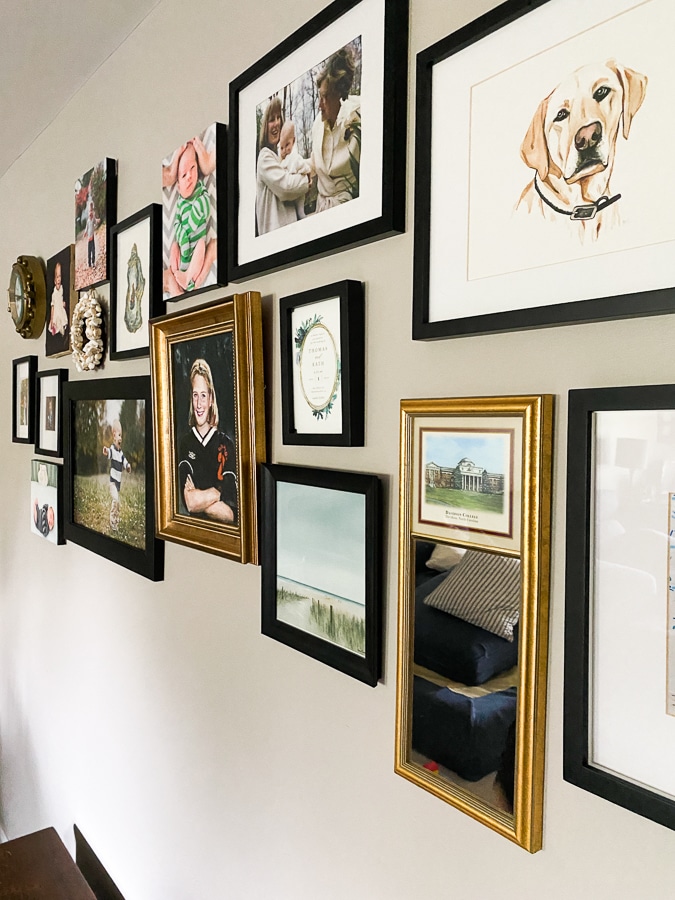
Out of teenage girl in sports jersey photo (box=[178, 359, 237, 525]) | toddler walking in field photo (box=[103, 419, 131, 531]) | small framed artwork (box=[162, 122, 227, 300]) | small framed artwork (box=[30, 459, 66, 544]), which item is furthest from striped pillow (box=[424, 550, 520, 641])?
small framed artwork (box=[30, 459, 66, 544])

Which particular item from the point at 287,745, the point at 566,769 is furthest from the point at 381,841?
the point at 566,769

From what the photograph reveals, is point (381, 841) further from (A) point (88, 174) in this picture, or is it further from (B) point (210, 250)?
(A) point (88, 174)

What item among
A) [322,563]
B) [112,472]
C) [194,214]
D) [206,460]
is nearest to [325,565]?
[322,563]

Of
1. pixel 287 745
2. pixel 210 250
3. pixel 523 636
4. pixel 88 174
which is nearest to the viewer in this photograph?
pixel 523 636

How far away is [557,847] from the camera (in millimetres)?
627

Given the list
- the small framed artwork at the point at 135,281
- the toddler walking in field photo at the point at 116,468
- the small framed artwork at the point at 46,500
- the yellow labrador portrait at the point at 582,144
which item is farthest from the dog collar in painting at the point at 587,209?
the small framed artwork at the point at 46,500

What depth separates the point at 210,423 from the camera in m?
1.10

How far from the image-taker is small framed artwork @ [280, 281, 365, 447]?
83 cm

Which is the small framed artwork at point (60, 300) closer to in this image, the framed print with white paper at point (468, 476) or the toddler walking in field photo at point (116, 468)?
the toddler walking in field photo at point (116, 468)

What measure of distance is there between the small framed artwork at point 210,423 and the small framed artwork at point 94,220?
38 centimetres

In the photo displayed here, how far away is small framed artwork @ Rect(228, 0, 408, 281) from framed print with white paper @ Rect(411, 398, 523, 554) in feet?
0.79

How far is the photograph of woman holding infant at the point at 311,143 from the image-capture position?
2.70 feet

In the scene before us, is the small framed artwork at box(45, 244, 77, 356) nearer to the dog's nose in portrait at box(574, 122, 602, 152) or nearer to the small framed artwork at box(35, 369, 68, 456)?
the small framed artwork at box(35, 369, 68, 456)

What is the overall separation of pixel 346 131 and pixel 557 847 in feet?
2.60
